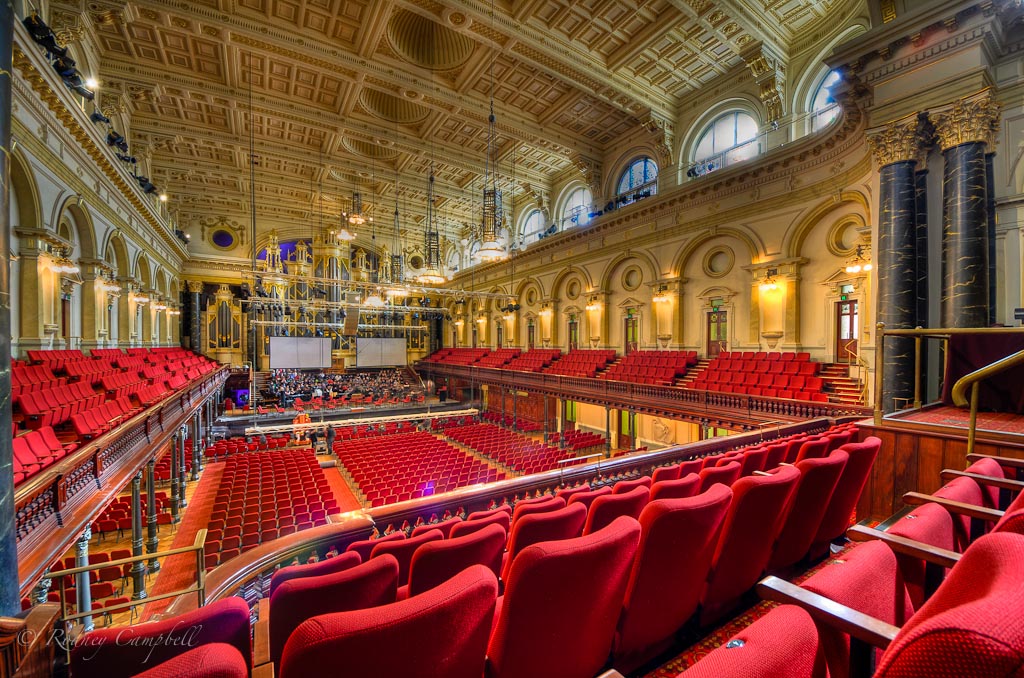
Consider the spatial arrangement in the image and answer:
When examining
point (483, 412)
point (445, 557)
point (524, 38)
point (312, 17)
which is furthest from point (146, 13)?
point (483, 412)

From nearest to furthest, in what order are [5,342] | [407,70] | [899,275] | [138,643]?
[138,643] < [5,342] < [899,275] < [407,70]

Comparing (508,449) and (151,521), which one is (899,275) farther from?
(151,521)

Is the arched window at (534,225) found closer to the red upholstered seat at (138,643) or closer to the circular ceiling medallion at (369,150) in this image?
the circular ceiling medallion at (369,150)

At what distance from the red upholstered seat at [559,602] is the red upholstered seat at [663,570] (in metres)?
0.20

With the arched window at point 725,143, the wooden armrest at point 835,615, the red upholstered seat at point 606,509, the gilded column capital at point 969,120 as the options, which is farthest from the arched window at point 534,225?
the wooden armrest at point 835,615

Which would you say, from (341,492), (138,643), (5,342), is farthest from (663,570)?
(341,492)

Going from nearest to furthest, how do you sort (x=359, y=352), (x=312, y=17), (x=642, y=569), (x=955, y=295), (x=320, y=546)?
(x=642, y=569)
(x=320, y=546)
(x=955, y=295)
(x=312, y=17)
(x=359, y=352)

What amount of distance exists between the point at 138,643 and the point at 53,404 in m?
7.21

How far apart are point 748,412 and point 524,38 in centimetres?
1049

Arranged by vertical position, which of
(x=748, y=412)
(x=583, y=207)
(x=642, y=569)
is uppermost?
(x=583, y=207)

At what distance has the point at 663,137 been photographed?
14.5 m

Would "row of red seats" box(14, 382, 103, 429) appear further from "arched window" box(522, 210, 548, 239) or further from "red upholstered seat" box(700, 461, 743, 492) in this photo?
"arched window" box(522, 210, 548, 239)

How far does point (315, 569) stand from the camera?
186cm

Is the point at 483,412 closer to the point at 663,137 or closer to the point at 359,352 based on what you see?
the point at 359,352
